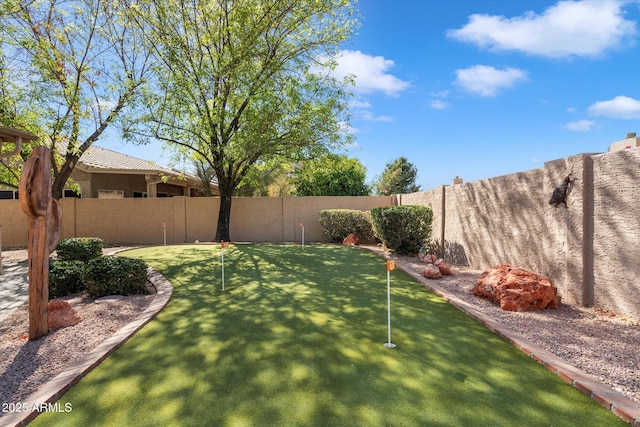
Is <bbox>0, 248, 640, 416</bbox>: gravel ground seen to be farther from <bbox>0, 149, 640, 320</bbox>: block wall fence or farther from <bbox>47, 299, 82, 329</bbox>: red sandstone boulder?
<bbox>0, 149, 640, 320</bbox>: block wall fence

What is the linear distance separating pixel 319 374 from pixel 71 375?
2.23 m

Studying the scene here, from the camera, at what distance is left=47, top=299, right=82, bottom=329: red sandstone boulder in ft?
14.1

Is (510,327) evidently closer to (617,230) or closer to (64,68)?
(617,230)

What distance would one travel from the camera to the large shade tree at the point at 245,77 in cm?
1077

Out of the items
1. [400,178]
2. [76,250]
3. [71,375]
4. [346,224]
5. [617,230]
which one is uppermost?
[400,178]

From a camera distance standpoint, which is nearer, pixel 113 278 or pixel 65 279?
pixel 113 278

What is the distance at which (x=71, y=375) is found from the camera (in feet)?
9.70

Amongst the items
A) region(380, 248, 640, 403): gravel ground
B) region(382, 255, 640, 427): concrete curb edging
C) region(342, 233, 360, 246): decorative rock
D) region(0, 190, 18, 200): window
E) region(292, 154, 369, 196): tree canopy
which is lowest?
region(380, 248, 640, 403): gravel ground

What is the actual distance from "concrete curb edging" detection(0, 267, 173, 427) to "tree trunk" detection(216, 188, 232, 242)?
341 inches

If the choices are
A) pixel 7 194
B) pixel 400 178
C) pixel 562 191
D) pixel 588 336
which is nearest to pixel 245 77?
pixel 562 191

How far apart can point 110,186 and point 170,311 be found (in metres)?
13.8

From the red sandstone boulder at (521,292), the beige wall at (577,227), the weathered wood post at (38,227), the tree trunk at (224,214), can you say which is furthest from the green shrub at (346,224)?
the weathered wood post at (38,227)

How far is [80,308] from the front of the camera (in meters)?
5.15

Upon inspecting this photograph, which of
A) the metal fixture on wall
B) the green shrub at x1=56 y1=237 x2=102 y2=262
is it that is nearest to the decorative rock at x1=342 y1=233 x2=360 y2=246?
the metal fixture on wall
